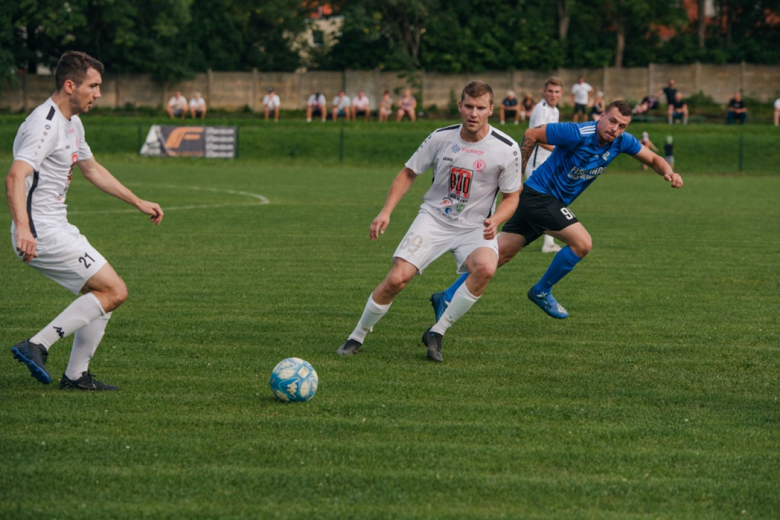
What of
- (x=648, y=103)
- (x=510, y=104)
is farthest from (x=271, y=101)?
(x=648, y=103)

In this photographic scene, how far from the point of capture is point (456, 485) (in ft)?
15.9

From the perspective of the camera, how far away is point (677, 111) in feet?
135

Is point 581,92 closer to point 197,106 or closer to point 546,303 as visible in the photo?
point 197,106

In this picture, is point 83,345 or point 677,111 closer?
point 83,345

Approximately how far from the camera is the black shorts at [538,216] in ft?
30.7

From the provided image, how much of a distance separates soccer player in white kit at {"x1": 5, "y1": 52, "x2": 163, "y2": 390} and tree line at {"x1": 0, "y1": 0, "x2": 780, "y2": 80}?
45.4m

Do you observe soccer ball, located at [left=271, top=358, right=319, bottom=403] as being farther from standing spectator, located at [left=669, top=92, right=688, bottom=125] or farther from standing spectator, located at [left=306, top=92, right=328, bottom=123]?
standing spectator, located at [left=306, top=92, right=328, bottom=123]

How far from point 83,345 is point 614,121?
4924mm

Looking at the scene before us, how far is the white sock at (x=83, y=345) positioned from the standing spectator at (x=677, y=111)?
37115 mm

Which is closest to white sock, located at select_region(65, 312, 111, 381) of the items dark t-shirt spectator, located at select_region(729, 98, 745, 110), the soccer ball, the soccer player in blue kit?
the soccer ball

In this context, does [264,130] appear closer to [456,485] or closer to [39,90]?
[39,90]

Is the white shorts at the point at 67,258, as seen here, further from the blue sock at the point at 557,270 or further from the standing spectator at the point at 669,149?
the standing spectator at the point at 669,149

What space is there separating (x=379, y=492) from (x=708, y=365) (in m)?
3.71

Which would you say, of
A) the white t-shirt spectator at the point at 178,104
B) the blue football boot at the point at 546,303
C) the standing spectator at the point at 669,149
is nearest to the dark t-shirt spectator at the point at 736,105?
the standing spectator at the point at 669,149
